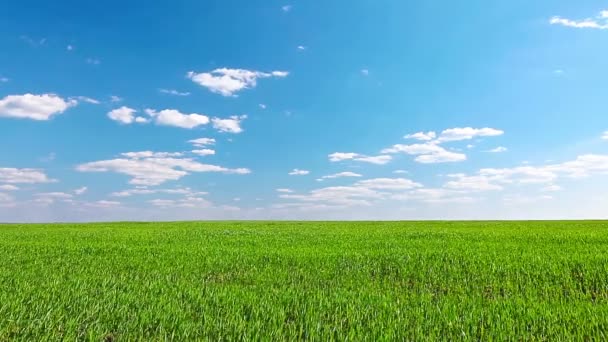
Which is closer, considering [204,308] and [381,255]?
[204,308]

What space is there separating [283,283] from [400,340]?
4667mm

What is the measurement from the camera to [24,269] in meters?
12.0

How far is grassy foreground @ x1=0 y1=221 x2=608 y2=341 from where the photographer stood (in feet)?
19.3

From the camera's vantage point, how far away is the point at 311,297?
25.5ft

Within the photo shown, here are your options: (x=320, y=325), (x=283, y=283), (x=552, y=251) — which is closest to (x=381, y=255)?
(x=283, y=283)

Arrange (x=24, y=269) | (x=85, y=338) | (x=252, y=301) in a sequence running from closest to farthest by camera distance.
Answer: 1. (x=85, y=338)
2. (x=252, y=301)
3. (x=24, y=269)

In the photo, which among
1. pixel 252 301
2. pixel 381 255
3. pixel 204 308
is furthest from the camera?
pixel 381 255

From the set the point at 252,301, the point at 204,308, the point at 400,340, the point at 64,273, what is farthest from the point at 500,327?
the point at 64,273

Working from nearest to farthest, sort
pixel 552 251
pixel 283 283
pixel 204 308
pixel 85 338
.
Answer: pixel 85 338 < pixel 204 308 < pixel 283 283 < pixel 552 251

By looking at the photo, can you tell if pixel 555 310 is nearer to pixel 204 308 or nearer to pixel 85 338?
pixel 204 308

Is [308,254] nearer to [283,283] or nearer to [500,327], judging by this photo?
[283,283]

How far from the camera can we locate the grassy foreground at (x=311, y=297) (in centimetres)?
589

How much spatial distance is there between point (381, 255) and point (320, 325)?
8303 mm

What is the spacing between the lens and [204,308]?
22.9 ft
